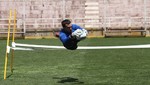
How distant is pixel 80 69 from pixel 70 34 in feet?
10.5

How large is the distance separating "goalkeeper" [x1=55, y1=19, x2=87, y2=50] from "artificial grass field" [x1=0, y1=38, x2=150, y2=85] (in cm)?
116

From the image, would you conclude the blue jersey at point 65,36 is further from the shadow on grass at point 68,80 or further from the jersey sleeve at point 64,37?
the shadow on grass at point 68,80

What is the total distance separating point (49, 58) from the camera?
16172 millimetres

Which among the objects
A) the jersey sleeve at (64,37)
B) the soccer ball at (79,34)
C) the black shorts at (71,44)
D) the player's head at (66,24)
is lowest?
the black shorts at (71,44)

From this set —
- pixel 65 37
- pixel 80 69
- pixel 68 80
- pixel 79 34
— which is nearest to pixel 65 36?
pixel 65 37

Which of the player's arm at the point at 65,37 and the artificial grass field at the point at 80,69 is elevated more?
the player's arm at the point at 65,37

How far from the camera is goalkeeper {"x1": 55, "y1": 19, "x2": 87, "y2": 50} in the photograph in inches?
365

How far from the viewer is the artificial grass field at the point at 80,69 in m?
10.6

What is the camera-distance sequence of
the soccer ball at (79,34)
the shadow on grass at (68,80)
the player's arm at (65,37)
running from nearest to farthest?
the soccer ball at (79,34) → the player's arm at (65,37) → the shadow on grass at (68,80)

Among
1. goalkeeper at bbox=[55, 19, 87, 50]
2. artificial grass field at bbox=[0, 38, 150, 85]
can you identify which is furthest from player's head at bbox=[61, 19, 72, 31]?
artificial grass field at bbox=[0, 38, 150, 85]

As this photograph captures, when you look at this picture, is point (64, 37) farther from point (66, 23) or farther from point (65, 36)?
point (66, 23)

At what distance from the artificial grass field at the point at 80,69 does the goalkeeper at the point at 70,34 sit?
1164mm

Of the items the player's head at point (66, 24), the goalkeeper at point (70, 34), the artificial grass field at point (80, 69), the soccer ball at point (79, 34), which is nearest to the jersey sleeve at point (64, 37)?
the goalkeeper at point (70, 34)

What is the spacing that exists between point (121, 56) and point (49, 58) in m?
2.79
